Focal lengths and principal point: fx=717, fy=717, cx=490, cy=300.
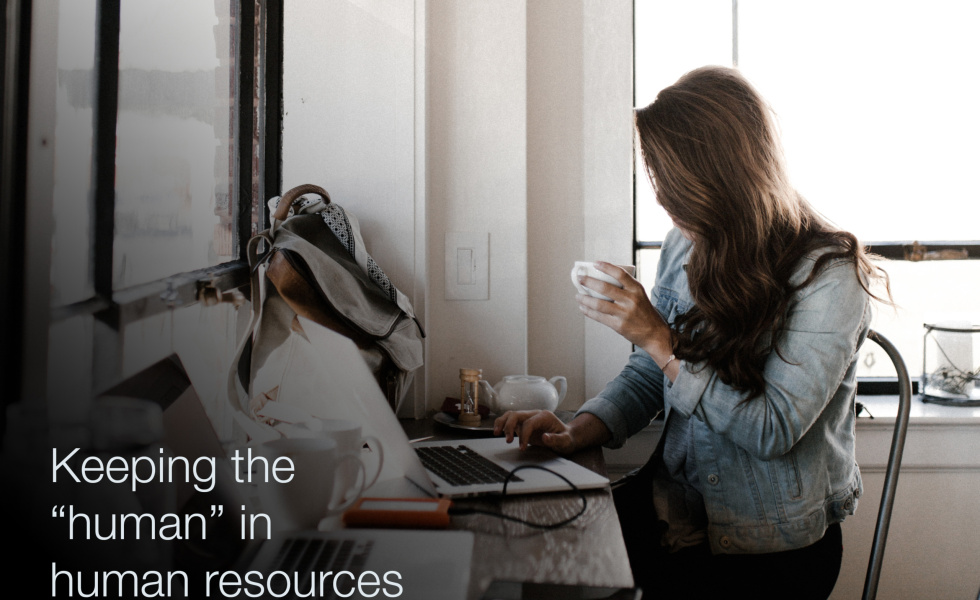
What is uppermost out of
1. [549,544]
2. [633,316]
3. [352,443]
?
[633,316]

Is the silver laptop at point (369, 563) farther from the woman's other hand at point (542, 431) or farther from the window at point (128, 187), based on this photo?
the woman's other hand at point (542, 431)

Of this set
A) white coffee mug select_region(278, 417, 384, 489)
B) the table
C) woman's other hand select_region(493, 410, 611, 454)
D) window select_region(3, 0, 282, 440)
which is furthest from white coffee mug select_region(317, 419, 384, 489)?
woman's other hand select_region(493, 410, 611, 454)

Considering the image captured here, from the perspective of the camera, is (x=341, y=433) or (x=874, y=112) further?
(x=874, y=112)

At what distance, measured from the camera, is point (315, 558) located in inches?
26.0

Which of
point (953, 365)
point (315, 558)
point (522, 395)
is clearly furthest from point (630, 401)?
point (953, 365)

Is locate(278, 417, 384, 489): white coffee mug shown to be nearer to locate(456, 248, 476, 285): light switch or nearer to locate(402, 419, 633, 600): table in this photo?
locate(402, 419, 633, 600): table

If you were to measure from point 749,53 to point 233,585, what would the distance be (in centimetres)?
194

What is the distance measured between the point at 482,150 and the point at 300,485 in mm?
1256

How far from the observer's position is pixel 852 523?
6.07 ft

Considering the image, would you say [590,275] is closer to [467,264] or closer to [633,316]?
[633,316]

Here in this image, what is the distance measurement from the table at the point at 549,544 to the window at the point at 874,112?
122 cm

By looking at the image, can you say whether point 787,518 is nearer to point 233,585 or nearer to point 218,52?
point 233,585

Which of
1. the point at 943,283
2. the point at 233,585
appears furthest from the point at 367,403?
the point at 943,283

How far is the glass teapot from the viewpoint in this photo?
1.52 metres
